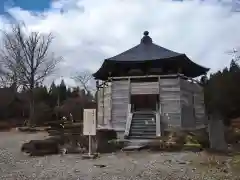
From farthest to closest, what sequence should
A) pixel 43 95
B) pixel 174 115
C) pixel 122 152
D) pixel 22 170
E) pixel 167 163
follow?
pixel 43 95
pixel 174 115
pixel 122 152
pixel 167 163
pixel 22 170

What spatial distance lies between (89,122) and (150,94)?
27.6 feet

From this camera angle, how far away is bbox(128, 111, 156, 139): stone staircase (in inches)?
647

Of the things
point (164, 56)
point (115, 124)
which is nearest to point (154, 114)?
point (115, 124)

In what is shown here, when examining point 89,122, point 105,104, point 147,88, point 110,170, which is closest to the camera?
point 110,170

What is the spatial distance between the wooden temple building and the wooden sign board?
4946 millimetres

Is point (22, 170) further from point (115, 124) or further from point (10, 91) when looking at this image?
point (10, 91)

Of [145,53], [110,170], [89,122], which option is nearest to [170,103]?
[145,53]

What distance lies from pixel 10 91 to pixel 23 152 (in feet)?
82.3

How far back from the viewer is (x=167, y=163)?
9547 mm

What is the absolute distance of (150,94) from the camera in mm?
19375

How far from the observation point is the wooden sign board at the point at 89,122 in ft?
37.8

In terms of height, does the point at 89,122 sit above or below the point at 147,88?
below

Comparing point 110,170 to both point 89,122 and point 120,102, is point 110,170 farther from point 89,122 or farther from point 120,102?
point 120,102

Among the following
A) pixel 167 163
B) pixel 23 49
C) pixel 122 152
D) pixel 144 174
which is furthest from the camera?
pixel 23 49
